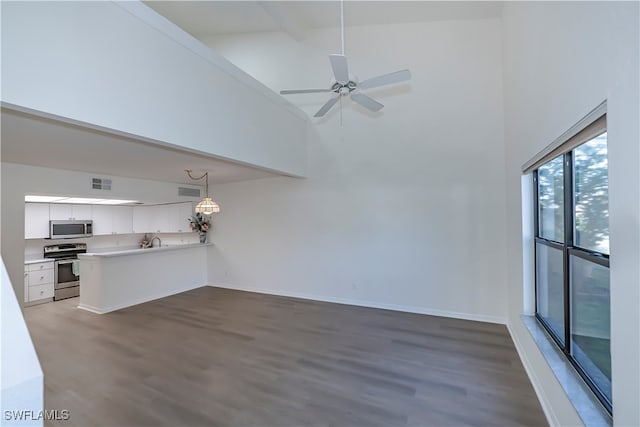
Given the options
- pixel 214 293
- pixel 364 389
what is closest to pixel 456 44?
pixel 364 389

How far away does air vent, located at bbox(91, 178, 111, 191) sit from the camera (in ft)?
16.4

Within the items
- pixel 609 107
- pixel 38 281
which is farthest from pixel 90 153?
pixel 609 107

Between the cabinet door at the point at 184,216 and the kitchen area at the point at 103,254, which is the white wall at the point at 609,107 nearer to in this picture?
the kitchen area at the point at 103,254

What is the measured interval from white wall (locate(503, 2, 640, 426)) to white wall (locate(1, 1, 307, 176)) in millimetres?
3073

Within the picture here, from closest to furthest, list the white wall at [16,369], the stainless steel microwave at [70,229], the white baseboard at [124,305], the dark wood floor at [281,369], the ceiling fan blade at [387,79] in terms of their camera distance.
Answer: the white wall at [16,369], the dark wood floor at [281,369], the ceiling fan blade at [387,79], the white baseboard at [124,305], the stainless steel microwave at [70,229]

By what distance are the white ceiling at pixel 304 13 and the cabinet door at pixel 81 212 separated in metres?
4.45

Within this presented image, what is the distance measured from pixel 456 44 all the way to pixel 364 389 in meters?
4.94

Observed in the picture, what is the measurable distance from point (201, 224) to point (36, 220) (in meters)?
3.04

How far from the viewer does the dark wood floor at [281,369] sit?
238 cm

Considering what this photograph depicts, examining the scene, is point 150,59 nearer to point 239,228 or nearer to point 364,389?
point 364,389

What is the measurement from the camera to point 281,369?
306cm

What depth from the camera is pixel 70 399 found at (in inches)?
101

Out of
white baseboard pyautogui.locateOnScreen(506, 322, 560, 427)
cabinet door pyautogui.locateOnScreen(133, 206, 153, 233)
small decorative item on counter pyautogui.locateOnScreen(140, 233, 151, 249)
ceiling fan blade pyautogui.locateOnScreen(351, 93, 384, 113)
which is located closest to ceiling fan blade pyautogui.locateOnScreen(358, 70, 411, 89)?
ceiling fan blade pyautogui.locateOnScreen(351, 93, 384, 113)

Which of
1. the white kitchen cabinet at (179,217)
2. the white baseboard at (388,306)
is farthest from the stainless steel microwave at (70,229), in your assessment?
the white baseboard at (388,306)
